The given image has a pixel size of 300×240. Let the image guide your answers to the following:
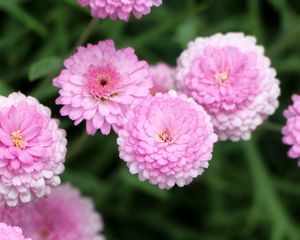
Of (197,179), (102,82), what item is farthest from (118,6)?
(197,179)

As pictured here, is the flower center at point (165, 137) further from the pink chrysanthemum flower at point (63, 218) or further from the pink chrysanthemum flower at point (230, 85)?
the pink chrysanthemum flower at point (63, 218)

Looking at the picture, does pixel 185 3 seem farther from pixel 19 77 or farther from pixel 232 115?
pixel 232 115

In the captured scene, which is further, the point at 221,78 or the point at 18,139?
the point at 221,78

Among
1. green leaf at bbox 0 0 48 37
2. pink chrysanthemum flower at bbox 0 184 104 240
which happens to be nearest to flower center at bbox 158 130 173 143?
pink chrysanthemum flower at bbox 0 184 104 240

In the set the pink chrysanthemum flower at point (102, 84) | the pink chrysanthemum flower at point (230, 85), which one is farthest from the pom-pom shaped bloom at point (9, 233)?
the pink chrysanthemum flower at point (230, 85)

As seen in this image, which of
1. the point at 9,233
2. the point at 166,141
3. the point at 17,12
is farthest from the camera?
the point at 17,12

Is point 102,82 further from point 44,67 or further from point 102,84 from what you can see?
point 44,67
